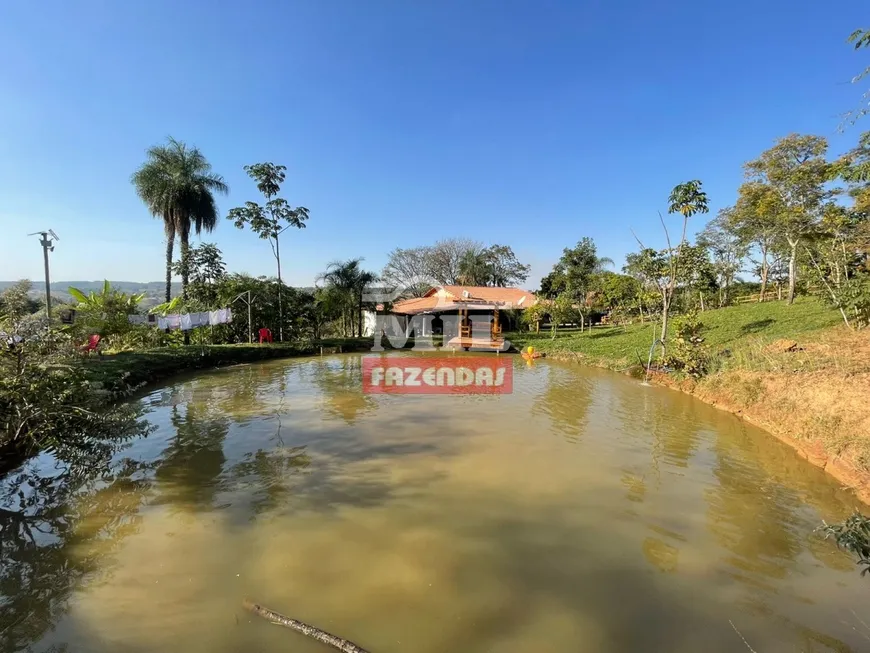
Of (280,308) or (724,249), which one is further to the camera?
(724,249)

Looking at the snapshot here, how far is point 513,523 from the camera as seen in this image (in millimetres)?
4582

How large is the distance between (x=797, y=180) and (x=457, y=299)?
1776cm

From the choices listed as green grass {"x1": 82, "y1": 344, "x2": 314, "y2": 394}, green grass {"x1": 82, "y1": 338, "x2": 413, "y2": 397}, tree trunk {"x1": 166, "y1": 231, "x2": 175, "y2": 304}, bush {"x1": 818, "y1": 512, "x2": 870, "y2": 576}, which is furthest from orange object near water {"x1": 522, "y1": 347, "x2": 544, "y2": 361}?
tree trunk {"x1": 166, "y1": 231, "x2": 175, "y2": 304}

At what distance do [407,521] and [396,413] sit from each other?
4572mm

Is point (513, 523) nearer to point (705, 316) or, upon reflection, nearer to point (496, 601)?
point (496, 601)

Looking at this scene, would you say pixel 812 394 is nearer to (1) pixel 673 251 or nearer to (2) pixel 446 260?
(1) pixel 673 251

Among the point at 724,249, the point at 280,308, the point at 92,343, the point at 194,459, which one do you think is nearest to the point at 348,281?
the point at 280,308

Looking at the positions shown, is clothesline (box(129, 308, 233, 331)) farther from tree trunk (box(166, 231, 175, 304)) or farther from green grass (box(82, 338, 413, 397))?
tree trunk (box(166, 231, 175, 304))

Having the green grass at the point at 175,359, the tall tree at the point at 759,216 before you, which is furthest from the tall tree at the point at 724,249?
the green grass at the point at 175,359

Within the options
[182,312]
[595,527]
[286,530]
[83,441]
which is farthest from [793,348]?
[182,312]

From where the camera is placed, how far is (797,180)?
17.8 metres

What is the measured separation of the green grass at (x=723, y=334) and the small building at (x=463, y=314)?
7.48ft

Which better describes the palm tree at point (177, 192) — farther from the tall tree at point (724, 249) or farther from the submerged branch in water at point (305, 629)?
the tall tree at point (724, 249)

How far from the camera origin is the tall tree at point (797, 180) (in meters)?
17.8
